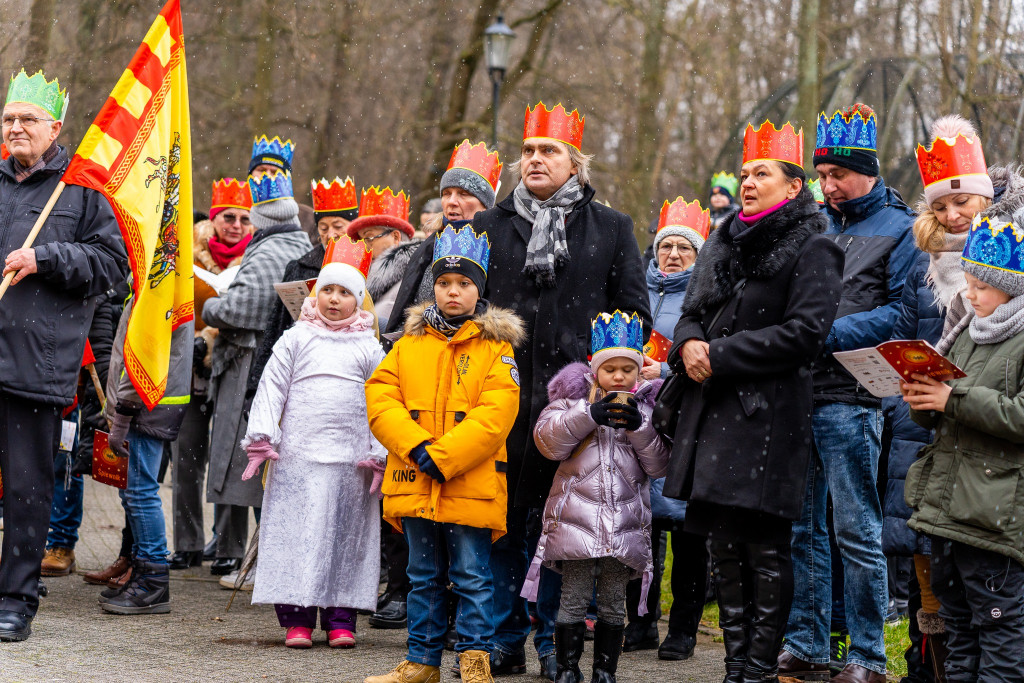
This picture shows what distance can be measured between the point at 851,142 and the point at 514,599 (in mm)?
2502

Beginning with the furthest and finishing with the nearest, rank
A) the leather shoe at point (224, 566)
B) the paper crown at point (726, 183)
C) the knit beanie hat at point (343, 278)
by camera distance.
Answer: the paper crown at point (726, 183) → the leather shoe at point (224, 566) → the knit beanie hat at point (343, 278)

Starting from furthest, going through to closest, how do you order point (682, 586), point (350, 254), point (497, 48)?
1. point (497, 48)
2. point (350, 254)
3. point (682, 586)

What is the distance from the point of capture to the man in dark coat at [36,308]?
5.62 metres

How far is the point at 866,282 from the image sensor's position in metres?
5.30

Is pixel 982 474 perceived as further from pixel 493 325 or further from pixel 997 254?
pixel 493 325

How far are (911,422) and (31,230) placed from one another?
4.05 m

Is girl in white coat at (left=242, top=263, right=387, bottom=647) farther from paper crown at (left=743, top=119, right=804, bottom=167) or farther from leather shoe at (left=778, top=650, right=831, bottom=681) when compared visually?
paper crown at (left=743, top=119, right=804, bottom=167)

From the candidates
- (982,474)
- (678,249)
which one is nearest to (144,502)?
(678,249)

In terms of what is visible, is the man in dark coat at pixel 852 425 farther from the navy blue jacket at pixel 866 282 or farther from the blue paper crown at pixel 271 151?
the blue paper crown at pixel 271 151

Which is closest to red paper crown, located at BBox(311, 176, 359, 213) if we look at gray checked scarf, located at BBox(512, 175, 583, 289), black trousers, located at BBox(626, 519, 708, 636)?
gray checked scarf, located at BBox(512, 175, 583, 289)

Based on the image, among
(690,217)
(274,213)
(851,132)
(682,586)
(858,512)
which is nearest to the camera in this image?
(858,512)

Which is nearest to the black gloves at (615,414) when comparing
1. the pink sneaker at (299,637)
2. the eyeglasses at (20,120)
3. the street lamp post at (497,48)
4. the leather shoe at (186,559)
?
the pink sneaker at (299,637)

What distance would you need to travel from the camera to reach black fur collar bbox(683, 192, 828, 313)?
189 inches

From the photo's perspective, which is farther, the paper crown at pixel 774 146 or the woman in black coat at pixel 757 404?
the paper crown at pixel 774 146
